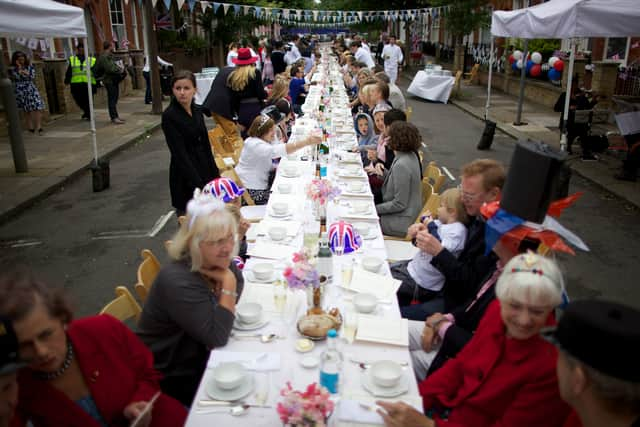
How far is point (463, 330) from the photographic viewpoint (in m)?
2.96

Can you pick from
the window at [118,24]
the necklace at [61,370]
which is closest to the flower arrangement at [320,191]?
the necklace at [61,370]

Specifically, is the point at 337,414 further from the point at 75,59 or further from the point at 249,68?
the point at 75,59

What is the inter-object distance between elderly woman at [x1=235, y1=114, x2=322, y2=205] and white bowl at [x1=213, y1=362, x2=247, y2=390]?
318 centimetres

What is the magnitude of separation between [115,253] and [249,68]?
349 centimetres

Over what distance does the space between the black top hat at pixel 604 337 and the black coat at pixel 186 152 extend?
3.83 m

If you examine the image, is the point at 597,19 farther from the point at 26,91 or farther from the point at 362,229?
the point at 26,91

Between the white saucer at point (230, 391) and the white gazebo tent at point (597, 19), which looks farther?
the white gazebo tent at point (597, 19)

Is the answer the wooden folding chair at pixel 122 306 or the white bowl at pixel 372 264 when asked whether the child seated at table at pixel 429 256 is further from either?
the wooden folding chair at pixel 122 306

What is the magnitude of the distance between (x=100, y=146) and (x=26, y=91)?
2288 millimetres

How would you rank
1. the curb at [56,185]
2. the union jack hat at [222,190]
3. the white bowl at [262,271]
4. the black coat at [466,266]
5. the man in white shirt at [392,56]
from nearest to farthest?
1. the black coat at [466,266]
2. the white bowl at [262,271]
3. the union jack hat at [222,190]
4. the curb at [56,185]
5. the man in white shirt at [392,56]

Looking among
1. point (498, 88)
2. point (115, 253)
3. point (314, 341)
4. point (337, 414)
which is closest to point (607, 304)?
point (337, 414)

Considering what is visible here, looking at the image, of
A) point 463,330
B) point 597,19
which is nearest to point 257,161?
point 463,330

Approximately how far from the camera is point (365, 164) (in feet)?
23.9

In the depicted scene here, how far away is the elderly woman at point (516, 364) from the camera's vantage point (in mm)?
2117
